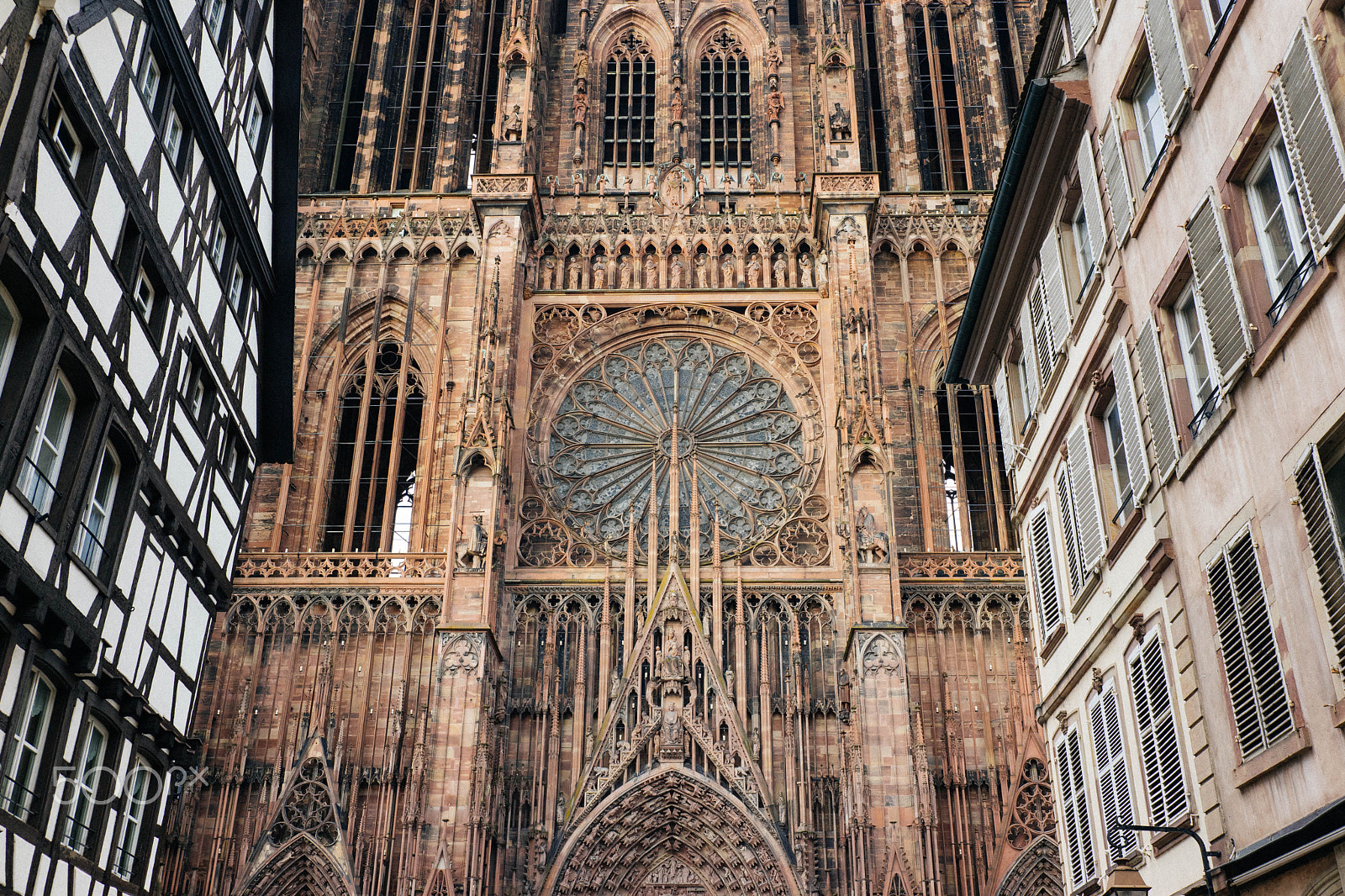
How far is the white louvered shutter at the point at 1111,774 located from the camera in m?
11.6

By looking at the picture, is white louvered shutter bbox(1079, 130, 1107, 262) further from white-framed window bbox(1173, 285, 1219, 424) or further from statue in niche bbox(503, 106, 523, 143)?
statue in niche bbox(503, 106, 523, 143)

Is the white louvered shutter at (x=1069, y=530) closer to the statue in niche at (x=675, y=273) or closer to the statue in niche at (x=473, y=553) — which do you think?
the statue in niche at (x=473, y=553)

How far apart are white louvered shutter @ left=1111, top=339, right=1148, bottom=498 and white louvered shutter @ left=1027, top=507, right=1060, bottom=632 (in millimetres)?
2709

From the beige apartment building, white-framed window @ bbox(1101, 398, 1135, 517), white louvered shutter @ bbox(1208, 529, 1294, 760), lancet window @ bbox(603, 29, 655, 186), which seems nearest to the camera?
the beige apartment building

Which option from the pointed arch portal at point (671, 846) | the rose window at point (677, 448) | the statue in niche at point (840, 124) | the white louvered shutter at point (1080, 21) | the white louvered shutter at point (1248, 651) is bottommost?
the white louvered shutter at point (1248, 651)

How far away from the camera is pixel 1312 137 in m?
8.14

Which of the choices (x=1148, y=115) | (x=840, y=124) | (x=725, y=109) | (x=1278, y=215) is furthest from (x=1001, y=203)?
(x=725, y=109)

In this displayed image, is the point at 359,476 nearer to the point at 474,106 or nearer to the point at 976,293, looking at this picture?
the point at 474,106

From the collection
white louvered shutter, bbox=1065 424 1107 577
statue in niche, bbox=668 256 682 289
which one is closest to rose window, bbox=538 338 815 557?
statue in niche, bbox=668 256 682 289

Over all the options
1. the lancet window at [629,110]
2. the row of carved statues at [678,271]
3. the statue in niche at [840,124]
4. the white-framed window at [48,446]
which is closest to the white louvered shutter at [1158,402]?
the white-framed window at [48,446]

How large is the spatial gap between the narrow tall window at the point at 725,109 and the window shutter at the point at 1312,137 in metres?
21.8

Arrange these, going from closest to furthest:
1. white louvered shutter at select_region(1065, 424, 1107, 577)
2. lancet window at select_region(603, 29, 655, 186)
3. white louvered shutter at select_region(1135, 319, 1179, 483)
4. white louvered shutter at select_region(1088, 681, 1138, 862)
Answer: white louvered shutter at select_region(1135, 319, 1179, 483)
white louvered shutter at select_region(1088, 681, 1138, 862)
white louvered shutter at select_region(1065, 424, 1107, 577)
lancet window at select_region(603, 29, 655, 186)

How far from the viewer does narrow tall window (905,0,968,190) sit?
99.2ft

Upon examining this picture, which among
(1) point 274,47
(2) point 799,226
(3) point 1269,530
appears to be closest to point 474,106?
(2) point 799,226
